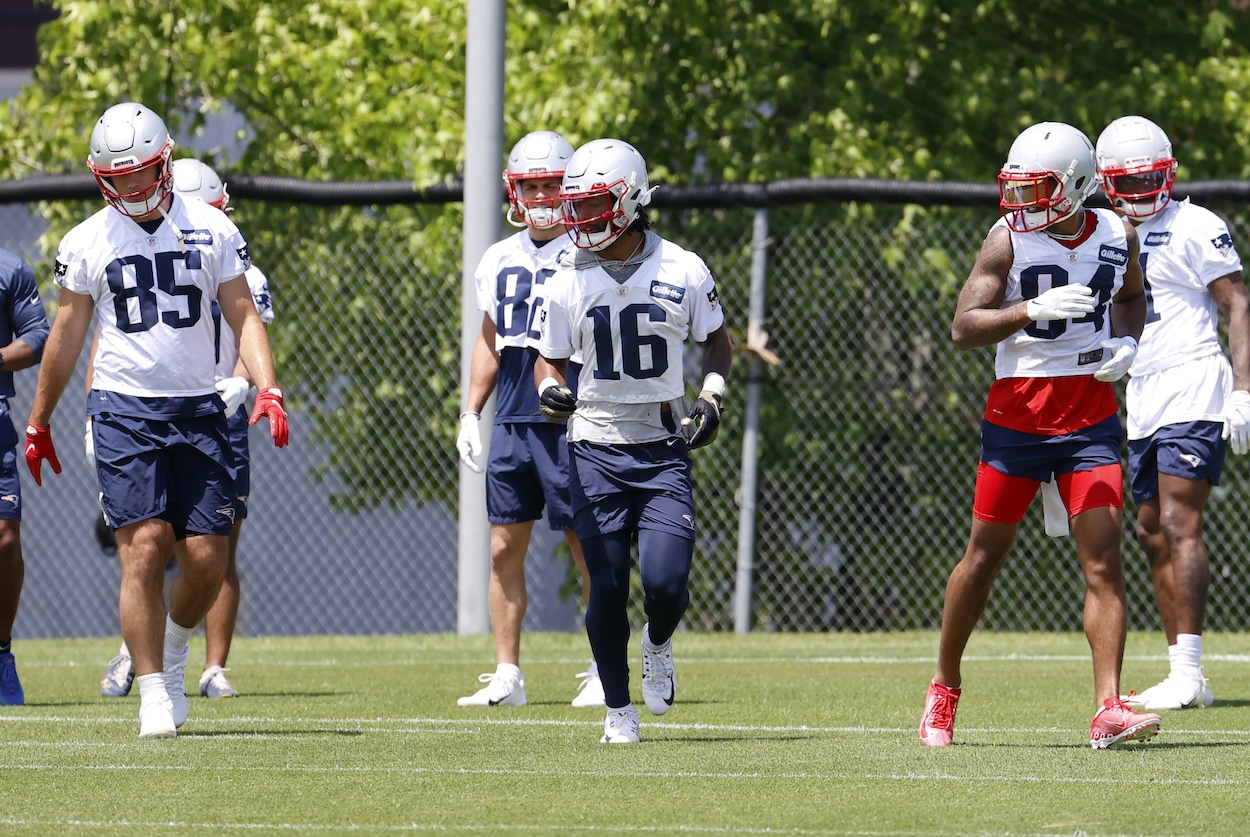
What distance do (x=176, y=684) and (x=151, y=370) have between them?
1132 millimetres

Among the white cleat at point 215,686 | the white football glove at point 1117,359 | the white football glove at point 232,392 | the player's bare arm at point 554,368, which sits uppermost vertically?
the white football glove at point 1117,359

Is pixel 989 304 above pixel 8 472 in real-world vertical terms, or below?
above

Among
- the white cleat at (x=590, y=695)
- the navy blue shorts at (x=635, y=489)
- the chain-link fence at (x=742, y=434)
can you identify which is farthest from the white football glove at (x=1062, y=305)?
the chain-link fence at (x=742, y=434)

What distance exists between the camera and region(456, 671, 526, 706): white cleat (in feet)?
25.4

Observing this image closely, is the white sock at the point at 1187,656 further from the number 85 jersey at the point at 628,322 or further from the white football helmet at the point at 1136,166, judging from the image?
the number 85 jersey at the point at 628,322

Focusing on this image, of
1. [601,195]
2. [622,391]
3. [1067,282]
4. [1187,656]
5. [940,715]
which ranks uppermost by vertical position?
[601,195]

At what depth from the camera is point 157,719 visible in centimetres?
638

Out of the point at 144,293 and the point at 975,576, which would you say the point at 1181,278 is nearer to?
the point at 975,576

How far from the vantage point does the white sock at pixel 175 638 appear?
6906 mm

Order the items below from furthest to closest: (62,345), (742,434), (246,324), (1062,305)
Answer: (742,434), (246,324), (62,345), (1062,305)

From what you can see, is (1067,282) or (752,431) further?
(752,431)

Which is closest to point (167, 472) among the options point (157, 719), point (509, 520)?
point (157, 719)

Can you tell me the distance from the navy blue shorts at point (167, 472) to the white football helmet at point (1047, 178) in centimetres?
276

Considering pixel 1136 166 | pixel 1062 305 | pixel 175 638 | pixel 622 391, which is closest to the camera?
pixel 1062 305
